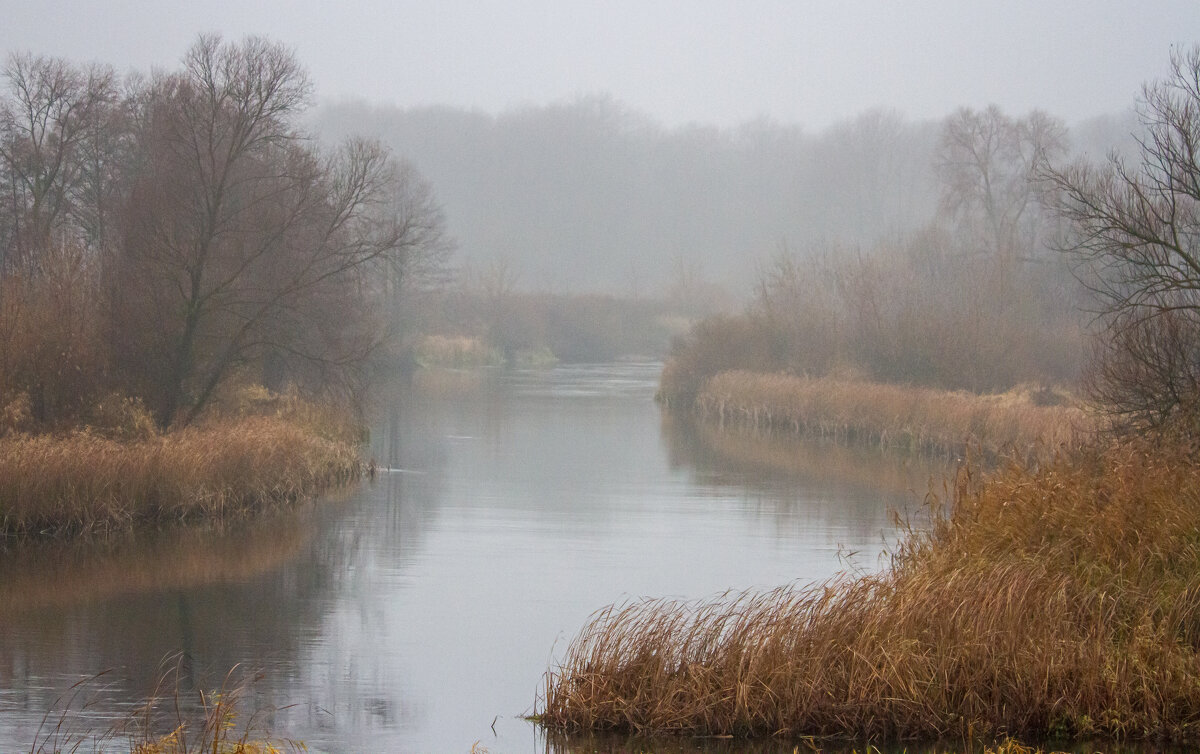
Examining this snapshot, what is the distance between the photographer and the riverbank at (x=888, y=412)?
Result: 2822 centimetres

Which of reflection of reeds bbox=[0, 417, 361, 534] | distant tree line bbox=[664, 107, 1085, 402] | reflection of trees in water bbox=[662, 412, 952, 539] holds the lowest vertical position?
reflection of trees in water bbox=[662, 412, 952, 539]

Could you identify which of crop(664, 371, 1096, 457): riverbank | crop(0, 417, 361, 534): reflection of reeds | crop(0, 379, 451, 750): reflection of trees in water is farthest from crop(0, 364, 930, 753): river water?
crop(664, 371, 1096, 457): riverbank

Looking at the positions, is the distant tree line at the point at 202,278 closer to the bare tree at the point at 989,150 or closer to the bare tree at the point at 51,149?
the bare tree at the point at 51,149

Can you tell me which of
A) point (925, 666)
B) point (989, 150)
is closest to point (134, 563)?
point (925, 666)

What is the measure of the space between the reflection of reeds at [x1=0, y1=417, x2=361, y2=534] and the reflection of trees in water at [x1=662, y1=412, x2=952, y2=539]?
8451 mm

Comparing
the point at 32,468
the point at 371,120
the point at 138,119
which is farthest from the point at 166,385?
the point at 371,120

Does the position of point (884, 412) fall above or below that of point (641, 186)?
below

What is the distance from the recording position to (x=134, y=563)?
1762 centimetres

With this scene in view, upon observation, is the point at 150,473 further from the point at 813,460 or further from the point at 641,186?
the point at 641,186

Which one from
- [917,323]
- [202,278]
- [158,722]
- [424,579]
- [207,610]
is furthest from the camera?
[917,323]

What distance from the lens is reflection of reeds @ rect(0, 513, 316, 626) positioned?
1596cm

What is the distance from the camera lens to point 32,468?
1811 cm

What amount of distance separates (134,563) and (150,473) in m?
2.46

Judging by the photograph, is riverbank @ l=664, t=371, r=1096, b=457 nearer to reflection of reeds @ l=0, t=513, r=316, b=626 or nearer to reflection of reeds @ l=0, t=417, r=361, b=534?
reflection of reeds @ l=0, t=417, r=361, b=534
